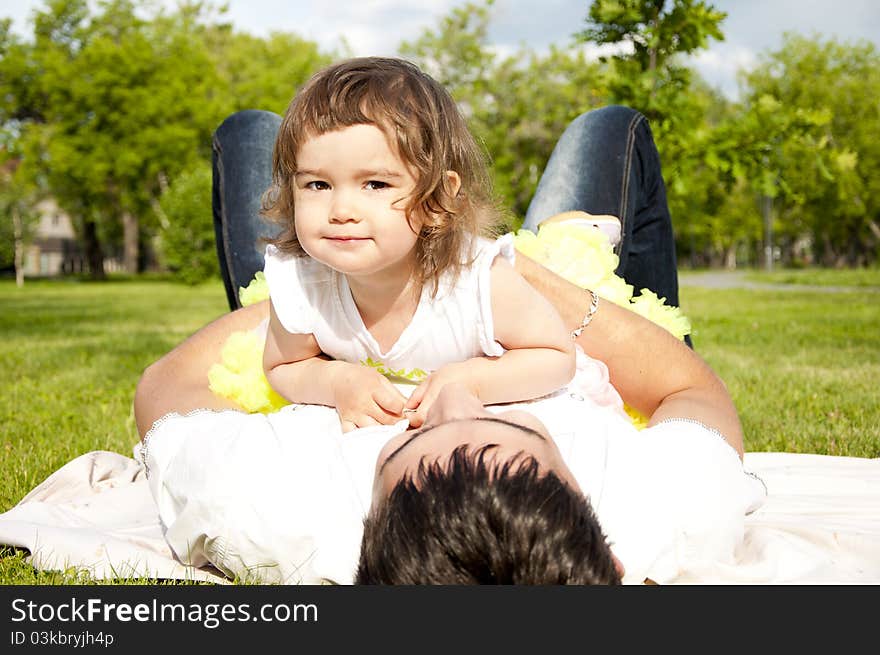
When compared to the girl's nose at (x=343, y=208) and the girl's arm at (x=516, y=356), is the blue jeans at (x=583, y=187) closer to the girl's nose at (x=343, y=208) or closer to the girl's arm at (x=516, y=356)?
the girl's arm at (x=516, y=356)

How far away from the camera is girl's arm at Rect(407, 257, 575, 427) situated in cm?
241

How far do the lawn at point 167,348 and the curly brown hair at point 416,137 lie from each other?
1.31m

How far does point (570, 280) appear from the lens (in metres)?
3.36

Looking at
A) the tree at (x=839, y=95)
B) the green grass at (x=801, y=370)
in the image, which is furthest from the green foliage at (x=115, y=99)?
the green grass at (x=801, y=370)

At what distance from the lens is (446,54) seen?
34.6m

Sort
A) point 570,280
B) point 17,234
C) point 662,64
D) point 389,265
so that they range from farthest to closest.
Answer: point 17,234 → point 662,64 → point 570,280 → point 389,265

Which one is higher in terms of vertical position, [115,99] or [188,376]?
[115,99]

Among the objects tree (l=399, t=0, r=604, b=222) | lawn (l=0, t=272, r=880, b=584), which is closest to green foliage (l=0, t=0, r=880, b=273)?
tree (l=399, t=0, r=604, b=222)

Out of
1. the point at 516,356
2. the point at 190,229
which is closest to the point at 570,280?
the point at 516,356

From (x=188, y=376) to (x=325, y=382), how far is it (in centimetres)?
78

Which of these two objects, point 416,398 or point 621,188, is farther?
point 621,188

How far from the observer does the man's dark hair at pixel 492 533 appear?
1646 millimetres

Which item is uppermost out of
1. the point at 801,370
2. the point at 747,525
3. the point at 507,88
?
the point at 507,88

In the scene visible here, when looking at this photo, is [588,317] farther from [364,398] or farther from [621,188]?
[621,188]
